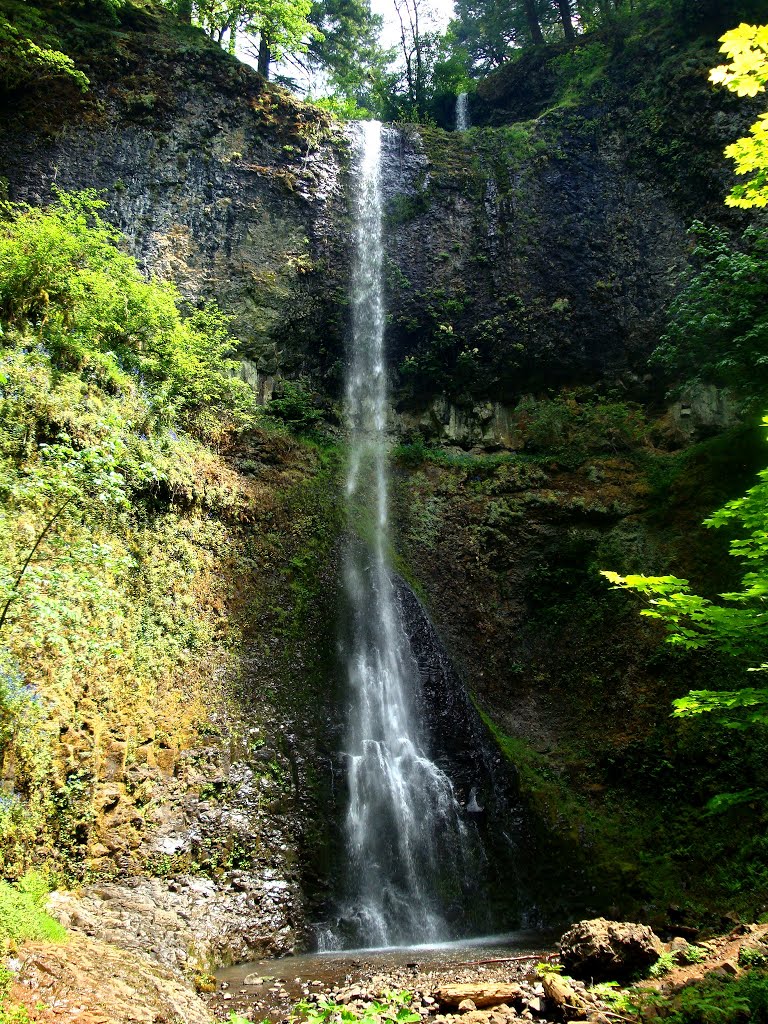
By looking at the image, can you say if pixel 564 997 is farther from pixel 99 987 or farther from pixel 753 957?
pixel 99 987

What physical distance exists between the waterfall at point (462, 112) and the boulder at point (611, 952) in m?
25.3

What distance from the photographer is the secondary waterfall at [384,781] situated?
8086 millimetres

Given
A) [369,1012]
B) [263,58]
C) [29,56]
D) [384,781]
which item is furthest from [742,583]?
[263,58]

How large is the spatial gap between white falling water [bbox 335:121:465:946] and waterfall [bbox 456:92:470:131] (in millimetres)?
15072

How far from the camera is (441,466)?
16.2m

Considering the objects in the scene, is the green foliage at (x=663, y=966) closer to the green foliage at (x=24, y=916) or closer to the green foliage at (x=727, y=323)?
the green foliage at (x=24, y=916)

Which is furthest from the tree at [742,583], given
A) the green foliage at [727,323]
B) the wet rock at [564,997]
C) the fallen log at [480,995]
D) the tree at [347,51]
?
the tree at [347,51]

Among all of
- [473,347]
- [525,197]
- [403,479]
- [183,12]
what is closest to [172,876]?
[403,479]

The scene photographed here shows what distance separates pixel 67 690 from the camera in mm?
6629

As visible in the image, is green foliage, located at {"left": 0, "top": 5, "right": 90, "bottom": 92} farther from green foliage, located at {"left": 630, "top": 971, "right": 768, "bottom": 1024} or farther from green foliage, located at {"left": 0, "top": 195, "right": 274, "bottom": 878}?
green foliage, located at {"left": 630, "top": 971, "right": 768, "bottom": 1024}

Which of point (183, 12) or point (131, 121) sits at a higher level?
point (183, 12)

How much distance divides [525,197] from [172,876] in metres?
18.7

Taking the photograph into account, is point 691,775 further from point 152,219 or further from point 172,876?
point 152,219

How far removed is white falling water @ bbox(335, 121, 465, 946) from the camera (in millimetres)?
8094
